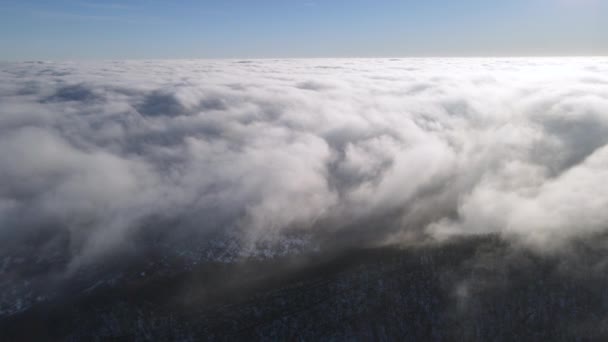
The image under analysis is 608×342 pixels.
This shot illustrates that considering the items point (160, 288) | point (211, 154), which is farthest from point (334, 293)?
point (211, 154)

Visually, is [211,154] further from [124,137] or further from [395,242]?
[395,242]

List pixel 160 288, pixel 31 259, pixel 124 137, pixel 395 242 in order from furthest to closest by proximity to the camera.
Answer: pixel 124 137
pixel 395 242
pixel 31 259
pixel 160 288

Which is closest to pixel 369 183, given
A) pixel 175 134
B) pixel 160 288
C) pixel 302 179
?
pixel 302 179

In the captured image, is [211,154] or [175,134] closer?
[211,154]

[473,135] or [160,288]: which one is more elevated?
[473,135]

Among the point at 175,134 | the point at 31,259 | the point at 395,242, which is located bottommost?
the point at 31,259

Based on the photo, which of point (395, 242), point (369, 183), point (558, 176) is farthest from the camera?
point (558, 176)
